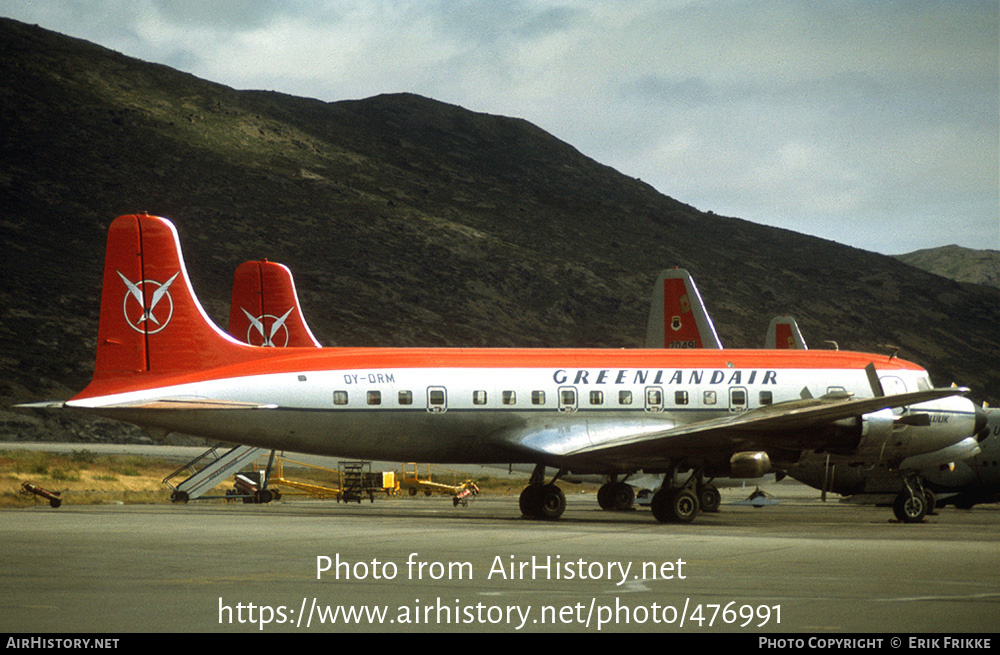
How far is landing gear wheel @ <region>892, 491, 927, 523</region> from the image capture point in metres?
28.9

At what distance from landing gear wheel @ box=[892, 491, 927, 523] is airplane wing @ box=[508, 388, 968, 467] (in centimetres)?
438

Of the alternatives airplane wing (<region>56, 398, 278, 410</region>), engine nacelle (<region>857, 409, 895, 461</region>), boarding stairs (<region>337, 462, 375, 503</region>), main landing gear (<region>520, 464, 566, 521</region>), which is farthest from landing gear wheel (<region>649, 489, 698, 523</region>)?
boarding stairs (<region>337, 462, 375, 503</region>)

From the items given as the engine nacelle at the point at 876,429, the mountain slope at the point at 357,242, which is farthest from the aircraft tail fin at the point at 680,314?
the mountain slope at the point at 357,242

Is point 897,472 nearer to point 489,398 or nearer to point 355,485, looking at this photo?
point 489,398

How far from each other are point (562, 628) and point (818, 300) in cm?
15479

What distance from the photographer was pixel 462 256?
13562cm

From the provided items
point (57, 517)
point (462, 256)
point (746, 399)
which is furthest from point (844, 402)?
point (462, 256)

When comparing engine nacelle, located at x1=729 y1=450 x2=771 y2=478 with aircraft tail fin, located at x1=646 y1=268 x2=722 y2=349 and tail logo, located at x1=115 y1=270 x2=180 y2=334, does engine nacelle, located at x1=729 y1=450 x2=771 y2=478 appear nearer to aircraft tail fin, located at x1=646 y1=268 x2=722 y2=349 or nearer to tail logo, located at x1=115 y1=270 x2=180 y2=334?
aircraft tail fin, located at x1=646 y1=268 x2=722 y2=349

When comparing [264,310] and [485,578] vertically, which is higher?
[264,310]

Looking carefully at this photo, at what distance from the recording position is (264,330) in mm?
35562

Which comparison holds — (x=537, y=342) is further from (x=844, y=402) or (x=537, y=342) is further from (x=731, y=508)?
(x=844, y=402)

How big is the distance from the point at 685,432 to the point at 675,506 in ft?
7.27

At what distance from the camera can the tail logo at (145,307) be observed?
27.3 meters

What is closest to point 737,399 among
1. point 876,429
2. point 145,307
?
point 876,429
